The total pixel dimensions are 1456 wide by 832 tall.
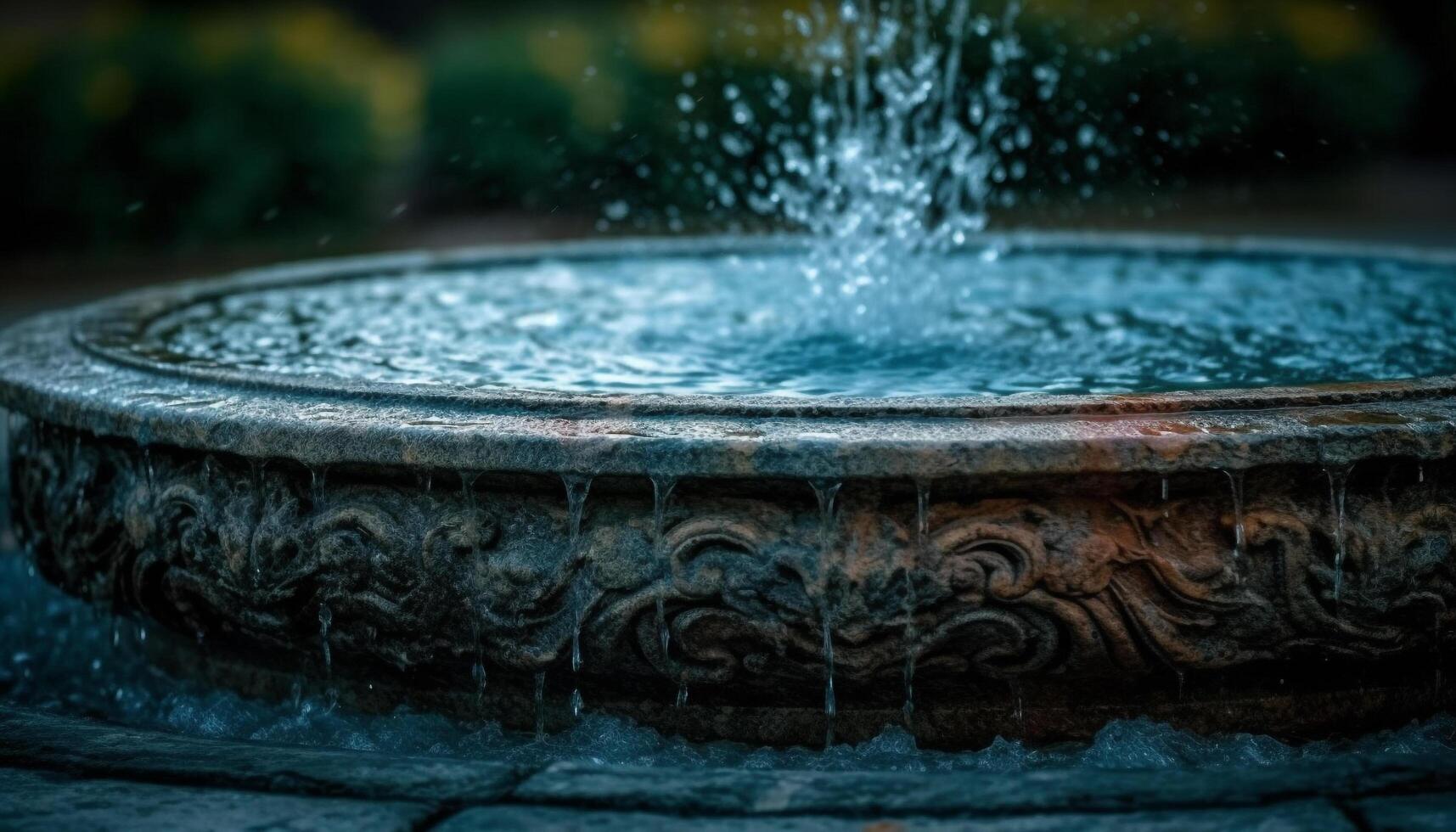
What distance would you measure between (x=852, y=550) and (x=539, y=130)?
9.74 m

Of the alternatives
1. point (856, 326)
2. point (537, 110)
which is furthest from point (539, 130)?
point (856, 326)

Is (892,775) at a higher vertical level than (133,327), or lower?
lower

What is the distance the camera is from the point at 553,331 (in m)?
3.71

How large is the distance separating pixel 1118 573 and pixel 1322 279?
266cm

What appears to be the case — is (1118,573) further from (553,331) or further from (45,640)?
(45,640)

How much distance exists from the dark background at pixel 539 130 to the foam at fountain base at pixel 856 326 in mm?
5072

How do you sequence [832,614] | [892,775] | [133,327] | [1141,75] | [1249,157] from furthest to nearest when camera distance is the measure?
[1249,157], [1141,75], [133,327], [832,614], [892,775]

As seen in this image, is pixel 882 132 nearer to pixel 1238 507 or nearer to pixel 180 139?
pixel 180 139

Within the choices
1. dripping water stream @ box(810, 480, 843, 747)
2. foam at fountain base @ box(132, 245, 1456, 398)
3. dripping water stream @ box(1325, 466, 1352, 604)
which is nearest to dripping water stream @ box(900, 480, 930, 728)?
dripping water stream @ box(810, 480, 843, 747)

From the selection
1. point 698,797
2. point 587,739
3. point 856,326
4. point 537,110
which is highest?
point 537,110

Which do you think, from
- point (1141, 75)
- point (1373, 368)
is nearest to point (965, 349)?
point (1373, 368)

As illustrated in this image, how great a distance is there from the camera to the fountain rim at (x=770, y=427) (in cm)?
203

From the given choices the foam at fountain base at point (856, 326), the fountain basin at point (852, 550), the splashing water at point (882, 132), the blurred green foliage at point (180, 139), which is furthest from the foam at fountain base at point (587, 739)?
the blurred green foliage at point (180, 139)

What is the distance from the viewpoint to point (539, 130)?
11.4 metres
